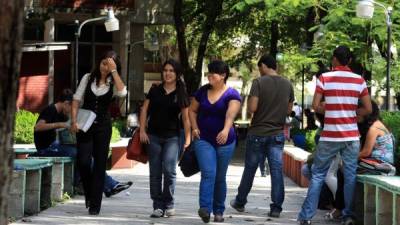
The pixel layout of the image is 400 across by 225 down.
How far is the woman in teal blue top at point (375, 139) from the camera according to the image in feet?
28.0

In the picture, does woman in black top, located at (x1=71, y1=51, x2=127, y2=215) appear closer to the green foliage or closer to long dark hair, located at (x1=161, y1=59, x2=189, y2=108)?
long dark hair, located at (x1=161, y1=59, x2=189, y2=108)

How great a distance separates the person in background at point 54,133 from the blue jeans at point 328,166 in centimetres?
325

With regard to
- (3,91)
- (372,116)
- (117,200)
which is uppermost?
(3,91)

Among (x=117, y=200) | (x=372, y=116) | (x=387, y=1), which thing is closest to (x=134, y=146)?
(x=117, y=200)

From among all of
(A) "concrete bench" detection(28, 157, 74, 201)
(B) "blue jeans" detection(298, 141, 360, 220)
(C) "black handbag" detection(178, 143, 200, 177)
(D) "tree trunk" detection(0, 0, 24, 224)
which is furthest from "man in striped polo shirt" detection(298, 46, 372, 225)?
(D) "tree trunk" detection(0, 0, 24, 224)

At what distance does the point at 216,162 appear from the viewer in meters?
8.73

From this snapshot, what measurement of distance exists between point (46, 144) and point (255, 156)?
2951 millimetres

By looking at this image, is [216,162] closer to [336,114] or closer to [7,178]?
[336,114]

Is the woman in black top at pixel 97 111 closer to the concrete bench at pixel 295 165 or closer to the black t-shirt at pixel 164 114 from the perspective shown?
the black t-shirt at pixel 164 114

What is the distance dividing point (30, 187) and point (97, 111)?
109 centimetres

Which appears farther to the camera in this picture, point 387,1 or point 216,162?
point 387,1

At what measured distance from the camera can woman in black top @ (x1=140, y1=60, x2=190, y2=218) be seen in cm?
906

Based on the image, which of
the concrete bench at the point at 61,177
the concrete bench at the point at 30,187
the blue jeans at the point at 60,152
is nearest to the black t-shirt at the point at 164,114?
the concrete bench at the point at 30,187

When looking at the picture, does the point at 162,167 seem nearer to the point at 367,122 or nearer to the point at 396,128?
the point at 367,122
